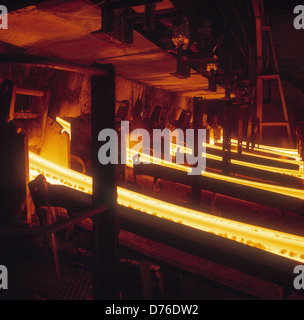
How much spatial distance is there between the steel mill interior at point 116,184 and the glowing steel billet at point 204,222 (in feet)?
0.04

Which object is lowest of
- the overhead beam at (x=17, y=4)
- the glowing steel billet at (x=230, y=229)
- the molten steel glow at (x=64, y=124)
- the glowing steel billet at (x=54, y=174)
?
the glowing steel billet at (x=230, y=229)

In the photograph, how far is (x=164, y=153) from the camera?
17.3 ft

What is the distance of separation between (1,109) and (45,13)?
1109 millimetres

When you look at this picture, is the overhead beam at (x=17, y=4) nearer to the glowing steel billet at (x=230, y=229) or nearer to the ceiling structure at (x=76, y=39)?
the ceiling structure at (x=76, y=39)

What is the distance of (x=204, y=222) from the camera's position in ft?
6.69

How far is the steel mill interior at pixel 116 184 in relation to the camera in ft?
3.84

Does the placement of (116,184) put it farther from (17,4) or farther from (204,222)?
(17,4)

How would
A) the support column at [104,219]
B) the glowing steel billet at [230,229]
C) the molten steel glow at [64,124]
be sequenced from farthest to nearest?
the molten steel glow at [64,124] → the glowing steel billet at [230,229] → the support column at [104,219]

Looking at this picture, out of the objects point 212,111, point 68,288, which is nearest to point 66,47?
point 68,288

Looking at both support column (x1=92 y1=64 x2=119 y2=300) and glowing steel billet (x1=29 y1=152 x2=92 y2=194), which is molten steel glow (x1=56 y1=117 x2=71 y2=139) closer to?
glowing steel billet (x1=29 y1=152 x2=92 y2=194)

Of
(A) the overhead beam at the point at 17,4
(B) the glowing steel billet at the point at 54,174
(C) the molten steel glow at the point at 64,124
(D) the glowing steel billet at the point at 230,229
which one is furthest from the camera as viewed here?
(C) the molten steel glow at the point at 64,124

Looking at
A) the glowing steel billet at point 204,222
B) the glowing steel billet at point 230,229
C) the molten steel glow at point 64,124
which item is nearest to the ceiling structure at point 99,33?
the molten steel glow at point 64,124

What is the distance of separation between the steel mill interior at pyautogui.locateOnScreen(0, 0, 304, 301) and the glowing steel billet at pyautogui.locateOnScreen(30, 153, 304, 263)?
1 centimetres

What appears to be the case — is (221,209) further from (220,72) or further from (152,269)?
(220,72)
